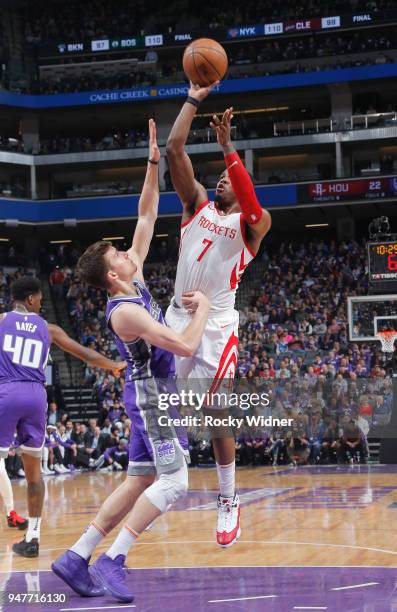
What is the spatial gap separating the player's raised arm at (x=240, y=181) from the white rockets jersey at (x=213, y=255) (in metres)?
0.17

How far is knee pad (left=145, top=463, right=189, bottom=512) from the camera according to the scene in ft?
17.8

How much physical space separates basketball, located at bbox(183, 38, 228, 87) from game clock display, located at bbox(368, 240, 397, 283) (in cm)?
1298

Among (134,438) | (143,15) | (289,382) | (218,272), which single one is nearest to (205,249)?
(218,272)

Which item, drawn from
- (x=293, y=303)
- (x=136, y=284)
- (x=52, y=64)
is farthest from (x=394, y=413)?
(x=52, y=64)

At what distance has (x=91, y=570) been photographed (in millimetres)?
5523

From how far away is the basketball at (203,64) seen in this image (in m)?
6.03

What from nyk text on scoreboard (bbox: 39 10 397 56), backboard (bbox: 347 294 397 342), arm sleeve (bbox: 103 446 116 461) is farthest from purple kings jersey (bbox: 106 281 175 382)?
nyk text on scoreboard (bbox: 39 10 397 56)

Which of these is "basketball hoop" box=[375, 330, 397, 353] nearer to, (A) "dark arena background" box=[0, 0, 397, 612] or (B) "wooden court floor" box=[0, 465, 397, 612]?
(A) "dark arena background" box=[0, 0, 397, 612]

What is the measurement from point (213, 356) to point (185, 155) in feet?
4.59

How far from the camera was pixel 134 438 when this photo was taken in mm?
5602

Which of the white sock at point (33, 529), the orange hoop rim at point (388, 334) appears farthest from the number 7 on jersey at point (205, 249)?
the orange hoop rim at point (388, 334)

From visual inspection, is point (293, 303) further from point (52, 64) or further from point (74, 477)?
point (52, 64)

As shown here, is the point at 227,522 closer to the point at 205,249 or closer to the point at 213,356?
the point at 213,356

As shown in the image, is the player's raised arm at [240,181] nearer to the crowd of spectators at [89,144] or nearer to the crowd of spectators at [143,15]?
the crowd of spectators at [89,144]
